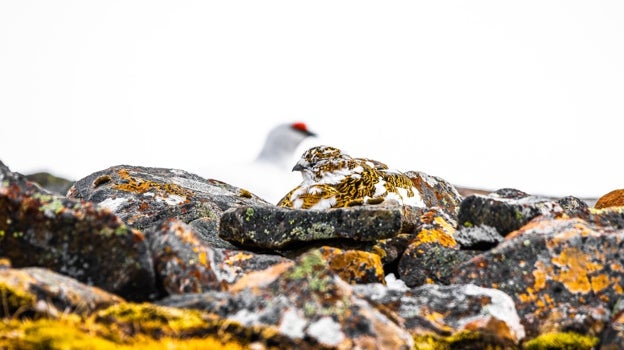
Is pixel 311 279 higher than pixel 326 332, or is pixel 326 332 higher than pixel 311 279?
pixel 311 279

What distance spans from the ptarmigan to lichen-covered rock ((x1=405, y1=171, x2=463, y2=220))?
2.02 ft

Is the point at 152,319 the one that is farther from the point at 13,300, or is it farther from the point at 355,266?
the point at 355,266

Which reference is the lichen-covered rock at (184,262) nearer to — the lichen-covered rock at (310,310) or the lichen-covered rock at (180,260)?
the lichen-covered rock at (180,260)

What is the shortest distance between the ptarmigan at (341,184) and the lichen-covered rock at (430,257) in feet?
6.52

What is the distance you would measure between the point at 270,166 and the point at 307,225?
36.9 feet

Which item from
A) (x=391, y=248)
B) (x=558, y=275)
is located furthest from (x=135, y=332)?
(x=391, y=248)

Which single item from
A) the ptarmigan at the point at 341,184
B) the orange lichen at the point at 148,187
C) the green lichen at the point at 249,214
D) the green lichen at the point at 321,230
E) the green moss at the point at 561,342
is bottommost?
the green moss at the point at 561,342

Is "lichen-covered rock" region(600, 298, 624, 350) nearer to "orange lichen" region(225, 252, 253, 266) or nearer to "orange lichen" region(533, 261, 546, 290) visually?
"orange lichen" region(533, 261, 546, 290)

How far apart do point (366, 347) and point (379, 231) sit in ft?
12.0

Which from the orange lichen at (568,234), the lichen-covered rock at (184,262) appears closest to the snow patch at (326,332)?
the lichen-covered rock at (184,262)

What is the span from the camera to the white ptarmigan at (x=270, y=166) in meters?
18.4

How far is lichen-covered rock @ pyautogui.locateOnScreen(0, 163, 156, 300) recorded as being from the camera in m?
5.49

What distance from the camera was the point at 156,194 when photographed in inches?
538

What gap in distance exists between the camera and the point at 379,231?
812 centimetres
